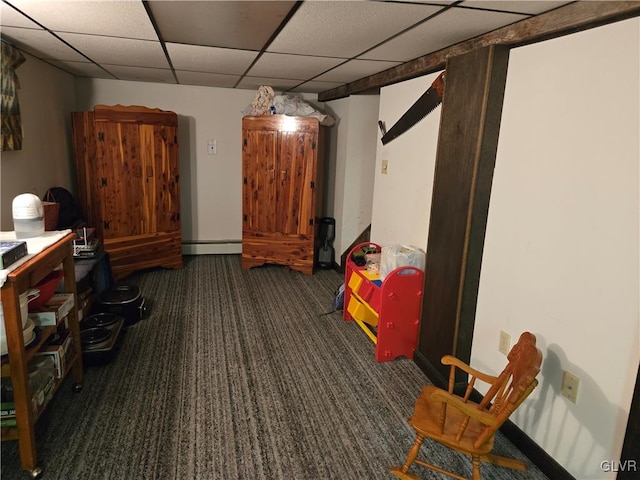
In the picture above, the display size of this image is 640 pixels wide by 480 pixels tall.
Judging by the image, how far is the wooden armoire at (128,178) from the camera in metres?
3.82

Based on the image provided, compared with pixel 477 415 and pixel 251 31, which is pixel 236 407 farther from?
pixel 251 31

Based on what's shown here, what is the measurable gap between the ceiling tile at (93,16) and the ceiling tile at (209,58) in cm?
34

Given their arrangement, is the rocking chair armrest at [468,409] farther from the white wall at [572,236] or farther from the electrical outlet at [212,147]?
the electrical outlet at [212,147]

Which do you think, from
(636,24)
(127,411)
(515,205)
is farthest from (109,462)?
(636,24)

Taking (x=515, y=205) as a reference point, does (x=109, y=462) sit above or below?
below

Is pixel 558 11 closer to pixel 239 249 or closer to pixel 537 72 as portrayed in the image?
pixel 537 72

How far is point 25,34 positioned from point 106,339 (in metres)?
1.88

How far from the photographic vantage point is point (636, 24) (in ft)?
4.63

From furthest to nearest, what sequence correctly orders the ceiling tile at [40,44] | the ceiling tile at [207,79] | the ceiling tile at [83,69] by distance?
the ceiling tile at [207,79] < the ceiling tile at [83,69] < the ceiling tile at [40,44]

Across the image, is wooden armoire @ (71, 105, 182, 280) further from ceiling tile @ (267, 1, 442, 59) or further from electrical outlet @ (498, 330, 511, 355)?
electrical outlet @ (498, 330, 511, 355)

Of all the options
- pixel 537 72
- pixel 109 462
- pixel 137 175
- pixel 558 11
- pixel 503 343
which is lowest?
pixel 109 462

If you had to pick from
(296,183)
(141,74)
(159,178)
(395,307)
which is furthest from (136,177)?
(395,307)

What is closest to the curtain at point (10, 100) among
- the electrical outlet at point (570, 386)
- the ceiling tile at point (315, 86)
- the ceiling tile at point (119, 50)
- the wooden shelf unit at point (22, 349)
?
the ceiling tile at point (119, 50)

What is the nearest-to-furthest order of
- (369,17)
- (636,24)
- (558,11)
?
(636,24) < (558,11) < (369,17)
